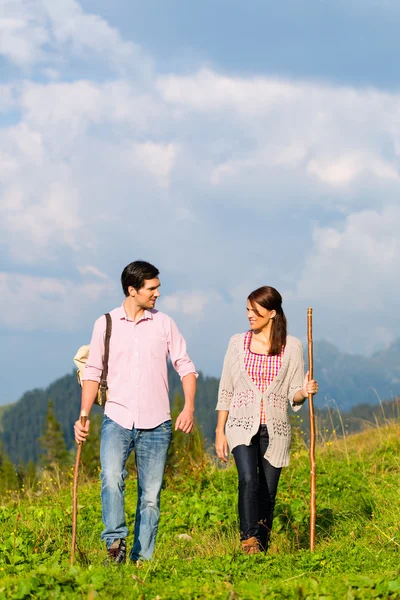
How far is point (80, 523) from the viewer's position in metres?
9.48

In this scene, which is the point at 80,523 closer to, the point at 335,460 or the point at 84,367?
the point at 84,367

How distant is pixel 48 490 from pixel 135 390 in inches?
277

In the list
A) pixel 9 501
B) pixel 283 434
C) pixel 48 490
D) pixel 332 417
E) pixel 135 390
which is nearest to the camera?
pixel 135 390

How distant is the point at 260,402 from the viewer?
686cm

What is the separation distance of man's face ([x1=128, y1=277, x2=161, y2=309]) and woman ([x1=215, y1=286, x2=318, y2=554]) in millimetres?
925

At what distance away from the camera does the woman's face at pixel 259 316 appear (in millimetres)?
6918

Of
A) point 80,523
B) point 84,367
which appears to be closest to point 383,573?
point 84,367

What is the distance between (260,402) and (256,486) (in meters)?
0.74

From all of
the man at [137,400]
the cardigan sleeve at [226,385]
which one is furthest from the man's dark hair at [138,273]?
the cardigan sleeve at [226,385]

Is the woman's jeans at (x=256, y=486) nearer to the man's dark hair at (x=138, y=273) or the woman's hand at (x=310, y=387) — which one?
the woman's hand at (x=310, y=387)

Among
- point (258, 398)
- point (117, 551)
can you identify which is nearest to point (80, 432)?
point (117, 551)

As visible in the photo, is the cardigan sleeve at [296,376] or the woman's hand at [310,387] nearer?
the woman's hand at [310,387]

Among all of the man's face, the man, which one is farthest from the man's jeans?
the man's face

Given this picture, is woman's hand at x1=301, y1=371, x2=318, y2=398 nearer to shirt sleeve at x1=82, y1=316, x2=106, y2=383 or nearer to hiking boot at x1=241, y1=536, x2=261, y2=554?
hiking boot at x1=241, y1=536, x2=261, y2=554
